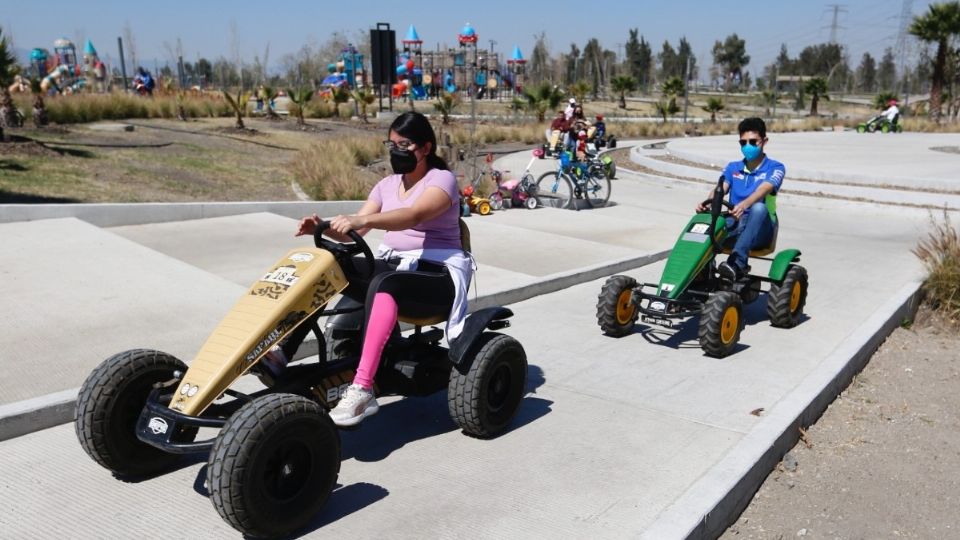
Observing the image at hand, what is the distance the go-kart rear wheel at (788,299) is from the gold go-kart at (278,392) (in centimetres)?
294

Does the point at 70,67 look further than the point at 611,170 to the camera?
Yes

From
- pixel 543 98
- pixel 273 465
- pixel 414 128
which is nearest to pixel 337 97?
pixel 543 98

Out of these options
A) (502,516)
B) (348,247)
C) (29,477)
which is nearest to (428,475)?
(502,516)

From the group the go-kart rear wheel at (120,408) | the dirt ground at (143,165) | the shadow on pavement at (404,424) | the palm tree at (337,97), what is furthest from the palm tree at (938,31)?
the go-kart rear wheel at (120,408)

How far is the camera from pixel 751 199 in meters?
6.12

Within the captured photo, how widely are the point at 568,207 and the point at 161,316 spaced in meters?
7.96

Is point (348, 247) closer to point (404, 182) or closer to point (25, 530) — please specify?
point (404, 182)

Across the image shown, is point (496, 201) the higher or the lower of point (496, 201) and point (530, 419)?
the higher

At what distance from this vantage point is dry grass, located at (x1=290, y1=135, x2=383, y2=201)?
476 inches

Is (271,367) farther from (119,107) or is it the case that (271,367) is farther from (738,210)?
(119,107)

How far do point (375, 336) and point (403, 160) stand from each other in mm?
938

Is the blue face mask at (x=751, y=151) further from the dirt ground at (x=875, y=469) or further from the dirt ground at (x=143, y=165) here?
the dirt ground at (x=143, y=165)

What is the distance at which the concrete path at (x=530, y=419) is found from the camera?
336 cm

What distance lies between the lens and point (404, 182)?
14.0 ft
